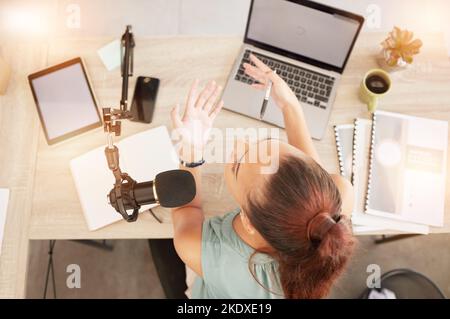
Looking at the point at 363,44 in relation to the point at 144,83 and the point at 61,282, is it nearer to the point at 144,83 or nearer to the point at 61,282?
the point at 144,83

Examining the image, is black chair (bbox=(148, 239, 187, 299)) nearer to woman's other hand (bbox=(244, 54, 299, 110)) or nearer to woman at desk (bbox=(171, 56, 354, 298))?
woman at desk (bbox=(171, 56, 354, 298))

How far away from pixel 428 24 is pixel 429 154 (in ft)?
2.46

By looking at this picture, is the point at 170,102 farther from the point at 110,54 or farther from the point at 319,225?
the point at 319,225

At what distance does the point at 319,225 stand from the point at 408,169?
0.56 m

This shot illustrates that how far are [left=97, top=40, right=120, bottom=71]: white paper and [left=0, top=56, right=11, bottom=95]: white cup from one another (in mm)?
272

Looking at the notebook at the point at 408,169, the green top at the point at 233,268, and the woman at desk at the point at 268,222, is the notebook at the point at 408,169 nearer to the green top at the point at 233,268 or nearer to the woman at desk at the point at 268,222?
the woman at desk at the point at 268,222

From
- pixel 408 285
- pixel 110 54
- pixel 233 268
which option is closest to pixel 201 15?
pixel 110 54

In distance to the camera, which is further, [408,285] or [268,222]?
[408,285]

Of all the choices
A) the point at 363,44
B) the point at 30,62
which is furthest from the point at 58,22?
the point at 363,44

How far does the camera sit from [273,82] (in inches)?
46.9

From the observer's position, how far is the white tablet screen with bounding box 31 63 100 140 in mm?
1209

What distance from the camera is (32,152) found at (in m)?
1.20

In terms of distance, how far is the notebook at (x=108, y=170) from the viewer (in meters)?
1.15
